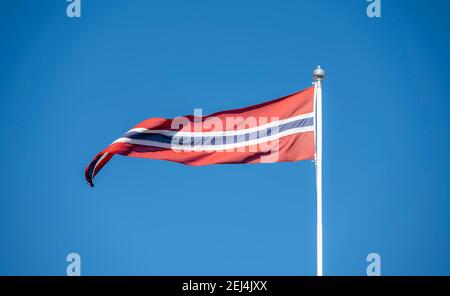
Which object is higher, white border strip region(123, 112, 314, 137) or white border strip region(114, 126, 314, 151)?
white border strip region(123, 112, 314, 137)

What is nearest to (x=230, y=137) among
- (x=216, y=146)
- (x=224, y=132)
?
(x=224, y=132)

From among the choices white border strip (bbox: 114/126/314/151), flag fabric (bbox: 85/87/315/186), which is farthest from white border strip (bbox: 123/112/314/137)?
white border strip (bbox: 114/126/314/151)

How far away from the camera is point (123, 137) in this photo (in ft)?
86.4

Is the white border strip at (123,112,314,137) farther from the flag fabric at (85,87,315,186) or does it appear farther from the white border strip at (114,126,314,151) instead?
the white border strip at (114,126,314,151)

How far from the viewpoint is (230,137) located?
26141mm

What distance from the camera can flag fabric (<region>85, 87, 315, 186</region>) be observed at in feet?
83.7

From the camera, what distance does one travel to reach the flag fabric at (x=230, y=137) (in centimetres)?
2552

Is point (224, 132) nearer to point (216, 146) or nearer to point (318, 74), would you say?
point (216, 146)

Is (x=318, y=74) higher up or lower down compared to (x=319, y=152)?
higher up
